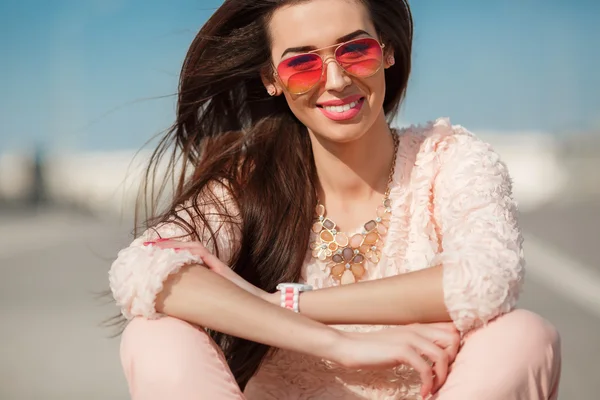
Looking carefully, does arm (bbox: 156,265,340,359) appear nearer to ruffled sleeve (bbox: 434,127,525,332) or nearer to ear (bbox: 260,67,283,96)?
ruffled sleeve (bbox: 434,127,525,332)

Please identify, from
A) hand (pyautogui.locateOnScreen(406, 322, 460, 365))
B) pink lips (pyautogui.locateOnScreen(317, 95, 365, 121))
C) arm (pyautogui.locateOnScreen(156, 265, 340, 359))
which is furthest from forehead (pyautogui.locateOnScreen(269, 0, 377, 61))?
hand (pyautogui.locateOnScreen(406, 322, 460, 365))

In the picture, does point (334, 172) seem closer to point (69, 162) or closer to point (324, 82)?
point (324, 82)

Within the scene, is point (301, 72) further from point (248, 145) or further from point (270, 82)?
point (248, 145)

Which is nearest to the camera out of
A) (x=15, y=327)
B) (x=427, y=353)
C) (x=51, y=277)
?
(x=427, y=353)

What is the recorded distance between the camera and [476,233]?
315 cm

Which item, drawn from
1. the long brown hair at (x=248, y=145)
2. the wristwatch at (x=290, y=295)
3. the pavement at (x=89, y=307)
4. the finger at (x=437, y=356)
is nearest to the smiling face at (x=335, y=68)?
the long brown hair at (x=248, y=145)

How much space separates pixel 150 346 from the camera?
3.02 m

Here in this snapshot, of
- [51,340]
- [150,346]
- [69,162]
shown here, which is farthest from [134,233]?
[69,162]

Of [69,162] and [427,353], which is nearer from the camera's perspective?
[427,353]

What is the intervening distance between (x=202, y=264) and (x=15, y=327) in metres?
4.88

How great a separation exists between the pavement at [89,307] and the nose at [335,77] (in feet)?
5.78

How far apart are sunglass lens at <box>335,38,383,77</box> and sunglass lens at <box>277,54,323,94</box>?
0.08 m

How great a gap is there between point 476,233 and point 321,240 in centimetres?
75

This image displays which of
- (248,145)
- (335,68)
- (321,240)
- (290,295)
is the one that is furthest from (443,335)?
(248,145)
